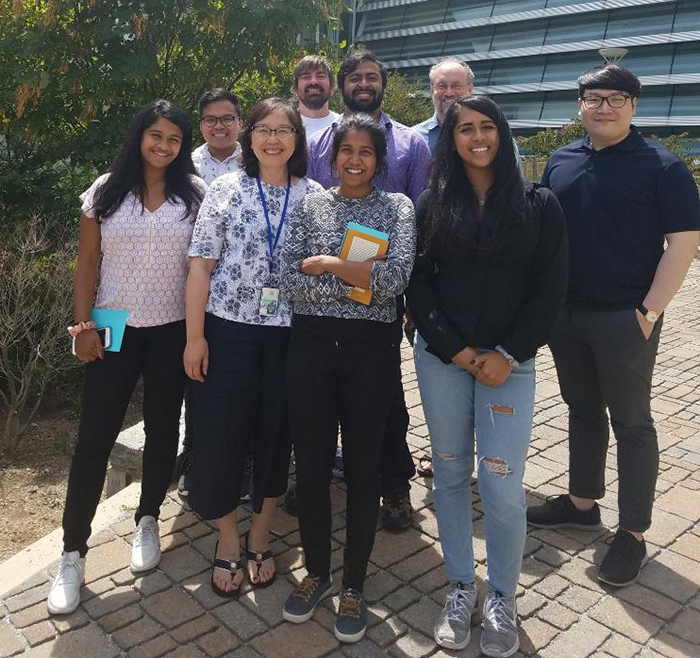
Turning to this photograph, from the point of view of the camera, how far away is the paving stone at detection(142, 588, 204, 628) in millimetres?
3006

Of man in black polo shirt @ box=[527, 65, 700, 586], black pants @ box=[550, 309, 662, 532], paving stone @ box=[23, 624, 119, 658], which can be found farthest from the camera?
black pants @ box=[550, 309, 662, 532]

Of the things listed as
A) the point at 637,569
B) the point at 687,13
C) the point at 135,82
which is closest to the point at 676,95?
the point at 687,13

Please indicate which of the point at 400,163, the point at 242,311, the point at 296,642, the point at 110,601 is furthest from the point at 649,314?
the point at 110,601

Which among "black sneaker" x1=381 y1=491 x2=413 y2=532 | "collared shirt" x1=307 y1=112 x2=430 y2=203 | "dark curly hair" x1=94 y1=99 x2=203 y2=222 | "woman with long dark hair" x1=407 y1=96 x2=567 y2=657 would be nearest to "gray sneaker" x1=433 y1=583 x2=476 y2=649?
"woman with long dark hair" x1=407 y1=96 x2=567 y2=657

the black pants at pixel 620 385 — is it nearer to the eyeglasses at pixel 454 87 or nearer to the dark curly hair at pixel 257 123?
the dark curly hair at pixel 257 123

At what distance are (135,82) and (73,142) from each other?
903 mm

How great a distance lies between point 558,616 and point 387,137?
96.0 inches

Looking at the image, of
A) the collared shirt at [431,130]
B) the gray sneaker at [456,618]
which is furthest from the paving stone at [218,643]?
the collared shirt at [431,130]

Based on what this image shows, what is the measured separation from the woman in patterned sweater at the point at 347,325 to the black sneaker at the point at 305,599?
0.49ft

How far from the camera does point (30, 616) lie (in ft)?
9.85

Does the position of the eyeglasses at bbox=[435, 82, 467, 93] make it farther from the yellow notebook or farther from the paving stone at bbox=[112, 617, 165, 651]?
the paving stone at bbox=[112, 617, 165, 651]

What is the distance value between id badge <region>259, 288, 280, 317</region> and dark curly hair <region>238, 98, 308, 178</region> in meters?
0.54

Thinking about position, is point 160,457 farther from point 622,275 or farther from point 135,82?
point 135,82

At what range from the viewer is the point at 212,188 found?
3.04m
